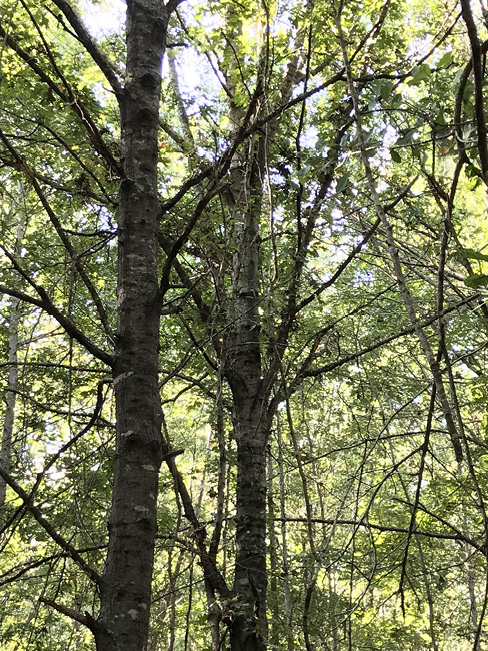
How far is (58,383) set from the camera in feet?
19.1

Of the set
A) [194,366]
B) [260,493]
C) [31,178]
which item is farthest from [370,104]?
[194,366]

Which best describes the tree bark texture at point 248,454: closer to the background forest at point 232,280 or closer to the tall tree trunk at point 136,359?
the background forest at point 232,280

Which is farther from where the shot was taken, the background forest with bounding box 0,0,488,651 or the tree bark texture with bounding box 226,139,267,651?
the tree bark texture with bounding box 226,139,267,651

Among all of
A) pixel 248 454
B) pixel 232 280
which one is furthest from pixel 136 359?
pixel 248 454

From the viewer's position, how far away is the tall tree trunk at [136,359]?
54.3 inches

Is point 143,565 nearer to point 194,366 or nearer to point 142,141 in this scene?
point 142,141

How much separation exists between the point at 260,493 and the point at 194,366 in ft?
4.38

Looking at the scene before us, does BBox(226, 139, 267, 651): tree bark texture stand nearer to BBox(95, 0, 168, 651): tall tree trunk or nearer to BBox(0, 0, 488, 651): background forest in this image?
BBox(0, 0, 488, 651): background forest

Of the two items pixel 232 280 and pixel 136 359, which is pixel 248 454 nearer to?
pixel 232 280

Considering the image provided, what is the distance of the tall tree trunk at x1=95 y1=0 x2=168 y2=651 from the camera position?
4.52ft

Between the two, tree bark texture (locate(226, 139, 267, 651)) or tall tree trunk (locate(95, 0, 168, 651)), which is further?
tree bark texture (locate(226, 139, 267, 651))

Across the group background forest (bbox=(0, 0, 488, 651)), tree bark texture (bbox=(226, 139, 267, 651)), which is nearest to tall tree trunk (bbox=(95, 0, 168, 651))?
background forest (bbox=(0, 0, 488, 651))

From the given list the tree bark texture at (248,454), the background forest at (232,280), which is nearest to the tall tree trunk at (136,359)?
the background forest at (232,280)

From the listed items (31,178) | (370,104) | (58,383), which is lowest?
(31,178)
